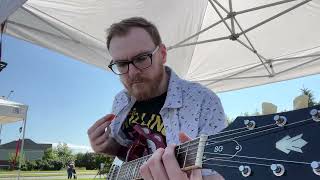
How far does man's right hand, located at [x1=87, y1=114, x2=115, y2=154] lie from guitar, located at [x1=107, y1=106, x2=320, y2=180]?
0.80 m

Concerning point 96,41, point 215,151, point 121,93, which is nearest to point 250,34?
point 96,41

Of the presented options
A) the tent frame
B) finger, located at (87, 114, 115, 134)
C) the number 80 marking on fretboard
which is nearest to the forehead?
finger, located at (87, 114, 115, 134)

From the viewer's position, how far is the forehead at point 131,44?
6.11 ft

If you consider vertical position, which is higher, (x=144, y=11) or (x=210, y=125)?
(x=144, y=11)

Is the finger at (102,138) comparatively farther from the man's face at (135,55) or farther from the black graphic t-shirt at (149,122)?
the man's face at (135,55)

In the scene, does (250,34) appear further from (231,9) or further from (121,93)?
(121,93)

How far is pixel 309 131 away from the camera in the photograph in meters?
0.84

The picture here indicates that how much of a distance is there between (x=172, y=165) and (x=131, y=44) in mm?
800

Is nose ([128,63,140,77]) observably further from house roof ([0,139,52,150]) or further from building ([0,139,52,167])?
house roof ([0,139,52,150])

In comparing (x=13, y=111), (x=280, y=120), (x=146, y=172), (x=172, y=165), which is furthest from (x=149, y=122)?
(x=13, y=111)

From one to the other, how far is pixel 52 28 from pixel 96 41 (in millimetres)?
539

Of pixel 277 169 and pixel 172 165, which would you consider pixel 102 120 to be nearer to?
pixel 172 165

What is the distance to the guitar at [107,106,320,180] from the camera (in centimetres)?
84

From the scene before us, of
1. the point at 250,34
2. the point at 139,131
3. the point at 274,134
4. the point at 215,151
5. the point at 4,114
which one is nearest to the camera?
the point at 274,134
